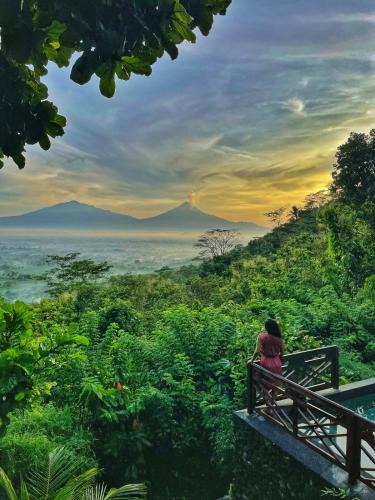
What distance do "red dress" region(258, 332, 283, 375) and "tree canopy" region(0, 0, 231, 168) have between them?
4500 mm

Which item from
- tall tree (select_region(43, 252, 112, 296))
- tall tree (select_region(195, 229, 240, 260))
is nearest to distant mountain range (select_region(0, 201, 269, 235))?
tall tree (select_region(195, 229, 240, 260))

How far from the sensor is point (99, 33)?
1.33 meters

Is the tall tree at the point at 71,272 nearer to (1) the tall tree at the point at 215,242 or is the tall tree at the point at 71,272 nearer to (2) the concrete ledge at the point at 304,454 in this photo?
(1) the tall tree at the point at 215,242

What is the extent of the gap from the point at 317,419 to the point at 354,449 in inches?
30.2

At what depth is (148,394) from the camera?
20.0 feet

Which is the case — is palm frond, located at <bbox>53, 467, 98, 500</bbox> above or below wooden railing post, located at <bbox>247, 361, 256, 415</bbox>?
below

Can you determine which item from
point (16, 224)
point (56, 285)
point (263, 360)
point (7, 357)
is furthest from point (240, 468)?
point (16, 224)

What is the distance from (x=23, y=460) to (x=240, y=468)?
8.82 ft

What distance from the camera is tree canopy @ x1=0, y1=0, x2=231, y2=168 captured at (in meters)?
1.30

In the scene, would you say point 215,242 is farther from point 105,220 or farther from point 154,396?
point 105,220

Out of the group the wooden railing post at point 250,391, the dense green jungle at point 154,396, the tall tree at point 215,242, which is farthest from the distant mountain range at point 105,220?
the wooden railing post at point 250,391

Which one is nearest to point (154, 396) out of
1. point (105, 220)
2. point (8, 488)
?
point (8, 488)

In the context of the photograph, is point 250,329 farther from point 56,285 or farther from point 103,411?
point 56,285

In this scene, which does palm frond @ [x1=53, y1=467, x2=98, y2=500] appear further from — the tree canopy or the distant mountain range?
the distant mountain range
